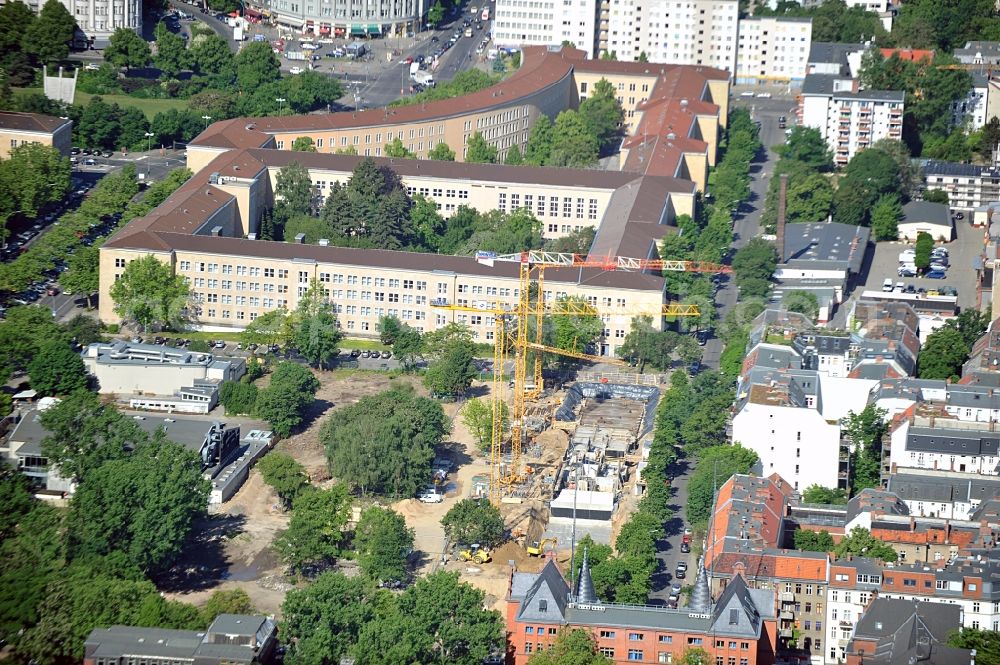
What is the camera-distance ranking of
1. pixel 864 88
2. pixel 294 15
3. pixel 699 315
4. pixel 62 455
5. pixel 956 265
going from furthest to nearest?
pixel 294 15 → pixel 864 88 → pixel 956 265 → pixel 699 315 → pixel 62 455

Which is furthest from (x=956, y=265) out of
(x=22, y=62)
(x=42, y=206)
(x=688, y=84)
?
(x=22, y=62)

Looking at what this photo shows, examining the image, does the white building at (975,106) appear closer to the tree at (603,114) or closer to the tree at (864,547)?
the tree at (603,114)

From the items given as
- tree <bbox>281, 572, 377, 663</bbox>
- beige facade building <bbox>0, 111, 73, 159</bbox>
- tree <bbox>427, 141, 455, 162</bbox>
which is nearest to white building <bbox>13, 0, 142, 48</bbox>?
beige facade building <bbox>0, 111, 73, 159</bbox>

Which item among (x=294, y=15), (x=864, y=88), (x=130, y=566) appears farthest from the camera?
(x=294, y=15)

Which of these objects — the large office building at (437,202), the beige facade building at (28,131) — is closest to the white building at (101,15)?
the beige facade building at (28,131)

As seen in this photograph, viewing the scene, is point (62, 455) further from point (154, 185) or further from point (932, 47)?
point (932, 47)

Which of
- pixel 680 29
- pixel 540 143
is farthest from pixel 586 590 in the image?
pixel 680 29
